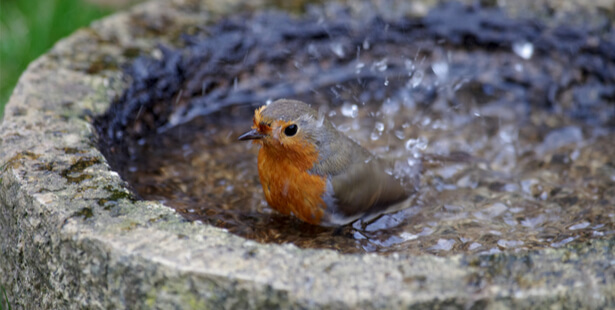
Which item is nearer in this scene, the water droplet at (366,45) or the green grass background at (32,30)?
the water droplet at (366,45)

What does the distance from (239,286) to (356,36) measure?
2.84m

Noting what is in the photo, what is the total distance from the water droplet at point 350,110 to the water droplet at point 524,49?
3.82ft

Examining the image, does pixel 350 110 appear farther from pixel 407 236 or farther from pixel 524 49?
pixel 407 236

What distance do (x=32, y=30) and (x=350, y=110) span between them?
2.90m

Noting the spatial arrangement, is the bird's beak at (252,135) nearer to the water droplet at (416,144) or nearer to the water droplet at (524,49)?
the water droplet at (416,144)

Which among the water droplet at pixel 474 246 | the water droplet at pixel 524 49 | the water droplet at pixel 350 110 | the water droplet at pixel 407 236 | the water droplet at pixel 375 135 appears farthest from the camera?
the water droplet at pixel 524 49

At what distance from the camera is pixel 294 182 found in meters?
3.26

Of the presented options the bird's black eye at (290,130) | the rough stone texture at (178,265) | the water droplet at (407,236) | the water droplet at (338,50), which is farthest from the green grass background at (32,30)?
the water droplet at (407,236)

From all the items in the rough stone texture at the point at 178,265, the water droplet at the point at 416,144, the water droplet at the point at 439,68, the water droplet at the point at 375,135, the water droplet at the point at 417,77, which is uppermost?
the water droplet at the point at 439,68

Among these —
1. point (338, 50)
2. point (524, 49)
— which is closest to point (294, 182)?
point (338, 50)

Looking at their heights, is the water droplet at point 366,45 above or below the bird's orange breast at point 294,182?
above

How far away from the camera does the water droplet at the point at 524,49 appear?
462 cm

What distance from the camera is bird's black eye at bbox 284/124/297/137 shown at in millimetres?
3203

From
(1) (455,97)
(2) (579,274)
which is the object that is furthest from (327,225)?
(1) (455,97)
